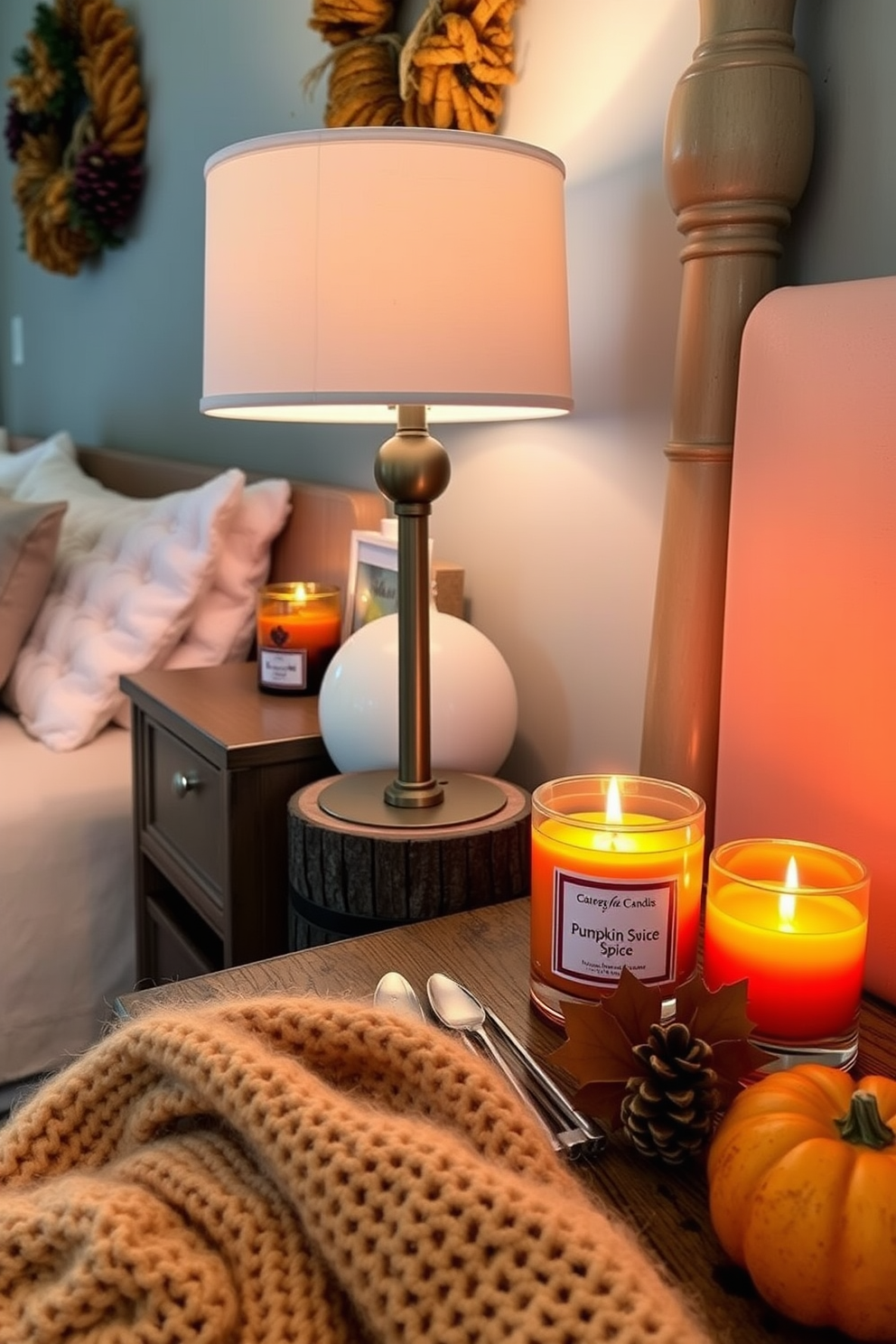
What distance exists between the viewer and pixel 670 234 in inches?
40.4

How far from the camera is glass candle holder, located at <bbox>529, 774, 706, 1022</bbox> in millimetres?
668

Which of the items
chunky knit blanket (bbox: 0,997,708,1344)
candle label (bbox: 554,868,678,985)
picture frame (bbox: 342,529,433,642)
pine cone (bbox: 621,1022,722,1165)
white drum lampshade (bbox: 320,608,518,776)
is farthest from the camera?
picture frame (bbox: 342,529,433,642)

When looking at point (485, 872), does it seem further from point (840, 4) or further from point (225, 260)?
point (840, 4)

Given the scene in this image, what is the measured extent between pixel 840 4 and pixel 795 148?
4.7 inches

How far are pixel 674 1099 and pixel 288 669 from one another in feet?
3.01

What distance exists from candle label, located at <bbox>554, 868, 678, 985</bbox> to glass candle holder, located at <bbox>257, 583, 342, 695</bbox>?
30.1 inches

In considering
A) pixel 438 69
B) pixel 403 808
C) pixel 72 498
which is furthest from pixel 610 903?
pixel 72 498

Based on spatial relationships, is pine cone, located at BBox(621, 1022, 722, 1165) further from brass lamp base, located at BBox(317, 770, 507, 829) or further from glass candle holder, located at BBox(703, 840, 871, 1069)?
brass lamp base, located at BBox(317, 770, 507, 829)

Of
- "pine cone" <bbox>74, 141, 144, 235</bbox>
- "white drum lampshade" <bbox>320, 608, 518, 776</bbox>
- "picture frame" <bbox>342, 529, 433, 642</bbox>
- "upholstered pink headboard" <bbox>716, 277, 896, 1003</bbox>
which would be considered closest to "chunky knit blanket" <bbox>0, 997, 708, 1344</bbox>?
"upholstered pink headboard" <bbox>716, 277, 896, 1003</bbox>

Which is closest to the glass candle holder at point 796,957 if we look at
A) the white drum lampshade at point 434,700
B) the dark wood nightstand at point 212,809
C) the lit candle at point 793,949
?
the lit candle at point 793,949

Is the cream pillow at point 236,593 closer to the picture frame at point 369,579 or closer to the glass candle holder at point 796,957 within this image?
the picture frame at point 369,579

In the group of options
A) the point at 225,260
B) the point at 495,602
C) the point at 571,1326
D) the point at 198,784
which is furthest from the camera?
the point at 495,602

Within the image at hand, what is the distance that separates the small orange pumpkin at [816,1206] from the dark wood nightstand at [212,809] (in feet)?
2.47

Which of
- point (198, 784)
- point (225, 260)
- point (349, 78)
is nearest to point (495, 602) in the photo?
point (198, 784)
